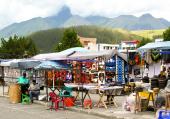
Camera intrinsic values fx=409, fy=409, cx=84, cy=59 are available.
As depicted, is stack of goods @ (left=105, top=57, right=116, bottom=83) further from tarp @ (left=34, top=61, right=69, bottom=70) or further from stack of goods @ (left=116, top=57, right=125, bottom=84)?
tarp @ (left=34, top=61, right=69, bottom=70)

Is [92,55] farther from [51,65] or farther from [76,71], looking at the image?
[76,71]

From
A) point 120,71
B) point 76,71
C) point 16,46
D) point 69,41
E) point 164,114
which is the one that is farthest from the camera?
point 16,46

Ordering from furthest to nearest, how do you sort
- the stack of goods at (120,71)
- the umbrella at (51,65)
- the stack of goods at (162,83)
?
the stack of goods at (120,71) → the umbrella at (51,65) → the stack of goods at (162,83)

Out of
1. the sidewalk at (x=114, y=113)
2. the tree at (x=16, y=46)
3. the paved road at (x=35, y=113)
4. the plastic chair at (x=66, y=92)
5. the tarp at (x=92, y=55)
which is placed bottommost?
the paved road at (x=35, y=113)

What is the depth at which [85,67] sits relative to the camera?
26.8m

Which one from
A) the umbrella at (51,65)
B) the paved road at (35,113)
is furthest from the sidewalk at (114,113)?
the umbrella at (51,65)

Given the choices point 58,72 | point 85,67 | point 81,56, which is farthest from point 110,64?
point 81,56

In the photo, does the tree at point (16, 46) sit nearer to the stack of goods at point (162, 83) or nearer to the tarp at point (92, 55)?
the tarp at point (92, 55)

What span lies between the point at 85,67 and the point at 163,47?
12.8 metres

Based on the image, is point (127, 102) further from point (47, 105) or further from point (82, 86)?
point (47, 105)

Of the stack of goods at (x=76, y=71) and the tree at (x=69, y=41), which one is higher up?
the tree at (x=69, y=41)

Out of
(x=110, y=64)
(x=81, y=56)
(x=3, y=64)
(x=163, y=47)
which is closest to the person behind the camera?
(x=163, y=47)

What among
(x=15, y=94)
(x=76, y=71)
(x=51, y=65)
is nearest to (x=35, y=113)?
(x=51, y=65)

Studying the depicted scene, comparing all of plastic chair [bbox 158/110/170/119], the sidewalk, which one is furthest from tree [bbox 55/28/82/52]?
plastic chair [bbox 158/110/170/119]
